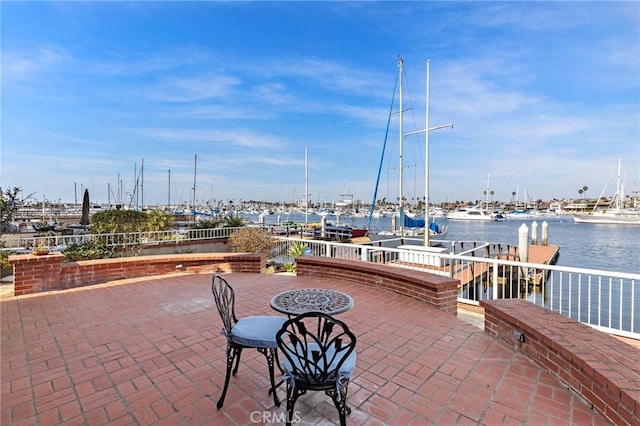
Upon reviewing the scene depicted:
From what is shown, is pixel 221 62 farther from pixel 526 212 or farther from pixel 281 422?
pixel 526 212

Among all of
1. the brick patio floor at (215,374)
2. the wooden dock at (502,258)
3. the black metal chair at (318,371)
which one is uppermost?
the black metal chair at (318,371)

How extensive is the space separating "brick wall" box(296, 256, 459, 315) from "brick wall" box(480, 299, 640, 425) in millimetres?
883

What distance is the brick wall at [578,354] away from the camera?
176 centimetres

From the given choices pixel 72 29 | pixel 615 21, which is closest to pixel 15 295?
pixel 72 29

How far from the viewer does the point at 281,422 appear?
1897 mm

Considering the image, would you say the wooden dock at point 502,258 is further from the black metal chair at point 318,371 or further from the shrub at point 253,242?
the black metal chair at point 318,371

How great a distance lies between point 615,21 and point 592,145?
13.6 m

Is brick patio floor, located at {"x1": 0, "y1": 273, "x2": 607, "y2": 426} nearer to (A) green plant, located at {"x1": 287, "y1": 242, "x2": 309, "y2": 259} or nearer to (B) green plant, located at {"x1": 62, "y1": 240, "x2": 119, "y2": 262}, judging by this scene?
(B) green plant, located at {"x1": 62, "y1": 240, "x2": 119, "y2": 262}

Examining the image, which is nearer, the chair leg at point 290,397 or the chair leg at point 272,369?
the chair leg at point 290,397

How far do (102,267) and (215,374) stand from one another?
455 centimetres

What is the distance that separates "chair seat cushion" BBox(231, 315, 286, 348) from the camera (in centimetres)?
201

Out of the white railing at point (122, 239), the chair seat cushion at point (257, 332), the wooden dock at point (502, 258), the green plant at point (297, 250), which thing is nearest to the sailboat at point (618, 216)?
the wooden dock at point (502, 258)

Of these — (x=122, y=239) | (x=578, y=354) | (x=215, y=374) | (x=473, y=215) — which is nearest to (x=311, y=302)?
(x=215, y=374)

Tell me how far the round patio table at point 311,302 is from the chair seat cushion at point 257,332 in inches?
5.2
